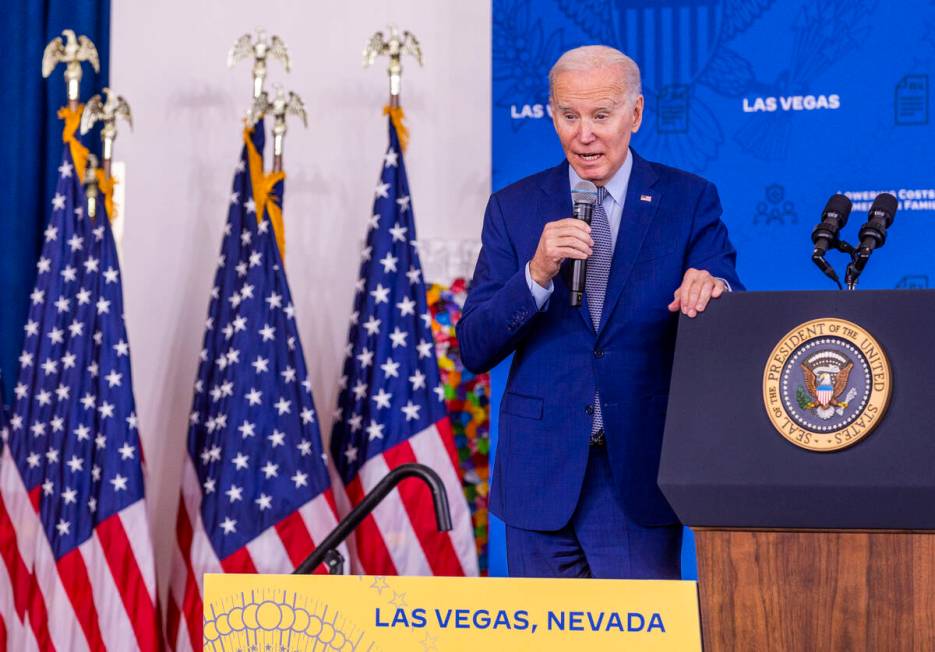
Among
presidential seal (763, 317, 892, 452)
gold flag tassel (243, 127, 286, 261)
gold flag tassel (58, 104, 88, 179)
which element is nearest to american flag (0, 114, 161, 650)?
gold flag tassel (58, 104, 88, 179)

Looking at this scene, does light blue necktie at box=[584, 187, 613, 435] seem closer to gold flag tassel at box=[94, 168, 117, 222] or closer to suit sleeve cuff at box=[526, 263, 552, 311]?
suit sleeve cuff at box=[526, 263, 552, 311]

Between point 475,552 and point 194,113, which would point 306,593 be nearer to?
point 475,552

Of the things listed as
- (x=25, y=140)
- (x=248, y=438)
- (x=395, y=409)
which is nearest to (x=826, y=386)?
(x=395, y=409)

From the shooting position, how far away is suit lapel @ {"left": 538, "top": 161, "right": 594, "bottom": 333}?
2.45 m

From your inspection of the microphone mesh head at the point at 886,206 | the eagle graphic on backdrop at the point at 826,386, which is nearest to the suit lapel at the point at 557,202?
the microphone mesh head at the point at 886,206

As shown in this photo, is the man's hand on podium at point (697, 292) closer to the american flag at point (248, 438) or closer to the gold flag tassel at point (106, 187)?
the american flag at point (248, 438)

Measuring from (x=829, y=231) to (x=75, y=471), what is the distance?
9.18 ft

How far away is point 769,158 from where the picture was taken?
3998 mm

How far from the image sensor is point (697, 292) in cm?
190

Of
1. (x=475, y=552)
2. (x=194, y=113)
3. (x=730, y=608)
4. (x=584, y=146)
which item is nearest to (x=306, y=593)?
(x=730, y=608)

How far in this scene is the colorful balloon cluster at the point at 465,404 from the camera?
13.8ft

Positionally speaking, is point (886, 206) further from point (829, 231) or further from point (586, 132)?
point (586, 132)

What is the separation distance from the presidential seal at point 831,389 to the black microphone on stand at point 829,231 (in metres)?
0.44

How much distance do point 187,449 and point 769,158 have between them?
2.25m
